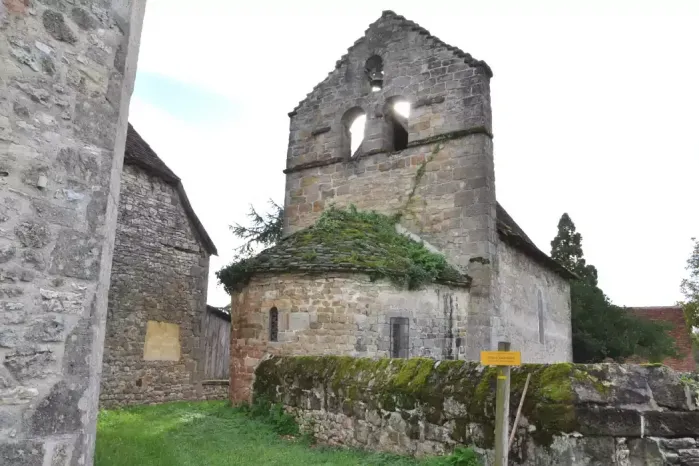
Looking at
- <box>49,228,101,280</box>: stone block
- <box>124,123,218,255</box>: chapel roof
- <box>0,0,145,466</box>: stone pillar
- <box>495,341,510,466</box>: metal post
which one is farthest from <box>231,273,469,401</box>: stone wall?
<box>49,228,101,280</box>: stone block

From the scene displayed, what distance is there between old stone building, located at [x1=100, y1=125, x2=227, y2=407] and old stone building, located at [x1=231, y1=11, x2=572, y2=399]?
315 centimetres

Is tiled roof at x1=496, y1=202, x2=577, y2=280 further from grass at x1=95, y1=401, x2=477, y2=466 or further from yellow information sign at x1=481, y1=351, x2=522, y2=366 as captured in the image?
yellow information sign at x1=481, y1=351, x2=522, y2=366

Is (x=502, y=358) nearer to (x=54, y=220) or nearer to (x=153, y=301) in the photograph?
(x=54, y=220)

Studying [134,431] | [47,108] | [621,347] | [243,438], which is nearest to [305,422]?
[243,438]

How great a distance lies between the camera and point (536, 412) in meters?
4.83

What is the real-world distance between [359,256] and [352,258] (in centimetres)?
20

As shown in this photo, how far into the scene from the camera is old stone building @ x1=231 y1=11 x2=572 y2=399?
34.1 feet

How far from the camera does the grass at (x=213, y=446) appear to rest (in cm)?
635

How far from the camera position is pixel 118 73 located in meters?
3.94

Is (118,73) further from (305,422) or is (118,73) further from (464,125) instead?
(464,125)

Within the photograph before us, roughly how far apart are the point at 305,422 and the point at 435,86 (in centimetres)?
859

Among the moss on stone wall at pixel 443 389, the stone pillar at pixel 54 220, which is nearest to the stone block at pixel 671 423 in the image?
the moss on stone wall at pixel 443 389

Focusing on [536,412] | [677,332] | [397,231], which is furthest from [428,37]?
[677,332]

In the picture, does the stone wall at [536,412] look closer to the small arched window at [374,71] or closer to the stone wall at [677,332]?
the small arched window at [374,71]
